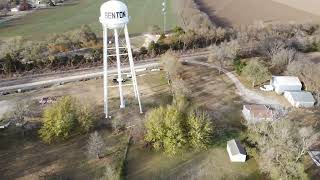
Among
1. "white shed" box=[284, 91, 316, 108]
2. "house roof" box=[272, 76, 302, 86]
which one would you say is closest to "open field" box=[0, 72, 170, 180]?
"house roof" box=[272, 76, 302, 86]

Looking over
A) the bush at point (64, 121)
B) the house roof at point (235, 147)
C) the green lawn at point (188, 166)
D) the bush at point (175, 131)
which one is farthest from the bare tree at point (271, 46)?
the bush at point (64, 121)

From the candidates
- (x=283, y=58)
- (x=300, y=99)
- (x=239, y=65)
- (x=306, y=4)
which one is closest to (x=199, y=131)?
(x=300, y=99)

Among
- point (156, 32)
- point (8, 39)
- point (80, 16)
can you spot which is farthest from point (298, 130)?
point (80, 16)

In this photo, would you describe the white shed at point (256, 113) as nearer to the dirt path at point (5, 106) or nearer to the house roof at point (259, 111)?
the house roof at point (259, 111)

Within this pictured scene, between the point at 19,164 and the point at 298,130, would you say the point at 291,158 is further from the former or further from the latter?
the point at 19,164

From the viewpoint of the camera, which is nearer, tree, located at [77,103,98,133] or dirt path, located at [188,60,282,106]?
tree, located at [77,103,98,133]

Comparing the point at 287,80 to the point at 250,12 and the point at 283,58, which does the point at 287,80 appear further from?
the point at 250,12

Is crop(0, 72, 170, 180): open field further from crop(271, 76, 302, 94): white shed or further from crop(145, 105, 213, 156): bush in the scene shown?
crop(271, 76, 302, 94): white shed
